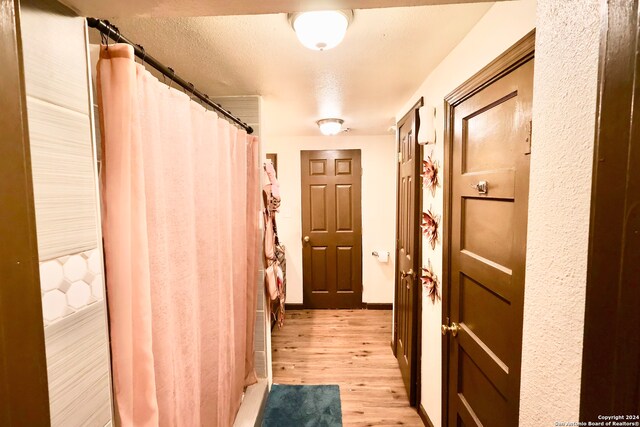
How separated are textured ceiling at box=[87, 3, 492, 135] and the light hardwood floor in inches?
88.0

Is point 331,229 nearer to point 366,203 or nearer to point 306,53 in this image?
point 366,203

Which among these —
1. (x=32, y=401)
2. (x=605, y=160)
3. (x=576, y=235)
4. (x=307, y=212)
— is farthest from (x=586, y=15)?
(x=307, y=212)

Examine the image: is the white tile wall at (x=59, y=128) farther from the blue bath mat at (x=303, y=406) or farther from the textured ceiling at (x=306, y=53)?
the blue bath mat at (x=303, y=406)

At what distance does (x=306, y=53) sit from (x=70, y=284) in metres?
1.29

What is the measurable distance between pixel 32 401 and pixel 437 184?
1.64m

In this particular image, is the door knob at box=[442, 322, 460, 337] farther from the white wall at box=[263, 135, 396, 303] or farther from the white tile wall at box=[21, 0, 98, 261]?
the white wall at box=[263, 135, 396, 303]

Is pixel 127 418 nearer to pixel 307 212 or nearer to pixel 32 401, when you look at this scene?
pixel 32 401

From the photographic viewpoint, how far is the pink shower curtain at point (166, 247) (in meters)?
0.70

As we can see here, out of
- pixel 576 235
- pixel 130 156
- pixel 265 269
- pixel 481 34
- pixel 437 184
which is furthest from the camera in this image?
pixel 265 269

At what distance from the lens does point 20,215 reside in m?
0.40

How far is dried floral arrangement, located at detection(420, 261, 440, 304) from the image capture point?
1.59 metres

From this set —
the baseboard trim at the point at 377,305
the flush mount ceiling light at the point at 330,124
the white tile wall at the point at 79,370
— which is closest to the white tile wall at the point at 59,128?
the white tile wall at the point at 79,370

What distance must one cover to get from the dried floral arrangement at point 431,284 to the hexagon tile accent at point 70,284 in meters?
1.51

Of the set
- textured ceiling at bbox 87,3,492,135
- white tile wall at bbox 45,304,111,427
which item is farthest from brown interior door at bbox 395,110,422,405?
white tile wall at bbox 45,304,111,427
